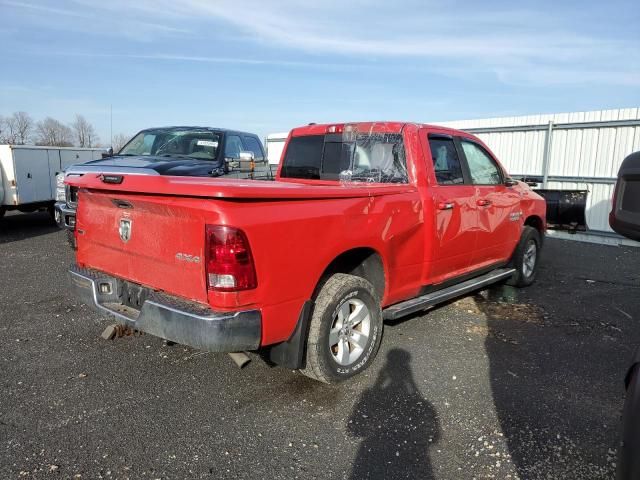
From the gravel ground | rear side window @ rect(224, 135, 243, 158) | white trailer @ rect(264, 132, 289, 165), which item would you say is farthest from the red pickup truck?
white trailer @ rect(264, 132, 289, 165)

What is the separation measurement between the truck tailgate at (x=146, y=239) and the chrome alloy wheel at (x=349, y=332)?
1070 mm

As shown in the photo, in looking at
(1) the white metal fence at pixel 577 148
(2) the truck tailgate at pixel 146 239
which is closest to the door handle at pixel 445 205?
(2) the truck tailgate at pixel 146 239

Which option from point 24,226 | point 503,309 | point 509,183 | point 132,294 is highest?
point 509,183

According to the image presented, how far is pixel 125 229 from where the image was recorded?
3.37 m

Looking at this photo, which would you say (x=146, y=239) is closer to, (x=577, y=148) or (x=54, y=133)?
(x=577, y=148)

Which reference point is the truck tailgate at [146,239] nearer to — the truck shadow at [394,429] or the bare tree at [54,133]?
the truck shadow at [394,429]

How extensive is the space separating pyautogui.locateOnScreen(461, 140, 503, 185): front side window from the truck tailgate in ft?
10.5

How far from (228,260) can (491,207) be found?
3409 millimetres

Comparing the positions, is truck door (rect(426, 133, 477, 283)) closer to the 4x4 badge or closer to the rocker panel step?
the rocker panel step

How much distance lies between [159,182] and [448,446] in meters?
2.36

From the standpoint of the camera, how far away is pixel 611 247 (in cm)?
1038

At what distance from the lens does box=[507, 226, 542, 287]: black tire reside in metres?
6.09

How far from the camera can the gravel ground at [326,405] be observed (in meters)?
2.69

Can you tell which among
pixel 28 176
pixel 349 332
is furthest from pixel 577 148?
pixel 28 176
